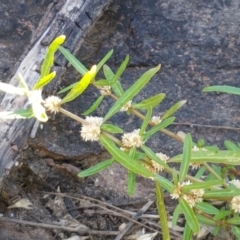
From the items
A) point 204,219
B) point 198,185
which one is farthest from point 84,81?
point 204,219

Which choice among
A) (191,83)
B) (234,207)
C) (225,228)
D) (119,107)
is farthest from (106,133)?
(191,83)

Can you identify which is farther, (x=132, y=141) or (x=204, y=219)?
(x=204, y=219)

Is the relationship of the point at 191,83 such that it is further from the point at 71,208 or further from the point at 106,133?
the point at 106,133

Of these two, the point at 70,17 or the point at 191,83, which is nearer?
the point at 70,17

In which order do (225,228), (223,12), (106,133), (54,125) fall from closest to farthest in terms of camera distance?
1. (106,133)
2. (225,228)
3. (54,125)
4. (223,12)

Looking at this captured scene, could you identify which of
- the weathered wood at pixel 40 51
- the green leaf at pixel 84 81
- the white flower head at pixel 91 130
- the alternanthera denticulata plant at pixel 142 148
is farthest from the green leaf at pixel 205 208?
the weathered wood at pixel 40 51

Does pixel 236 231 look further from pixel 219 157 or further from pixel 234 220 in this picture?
pixel 219 157

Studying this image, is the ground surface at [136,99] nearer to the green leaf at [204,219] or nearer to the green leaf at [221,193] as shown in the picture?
the green leaf at [204,219]
